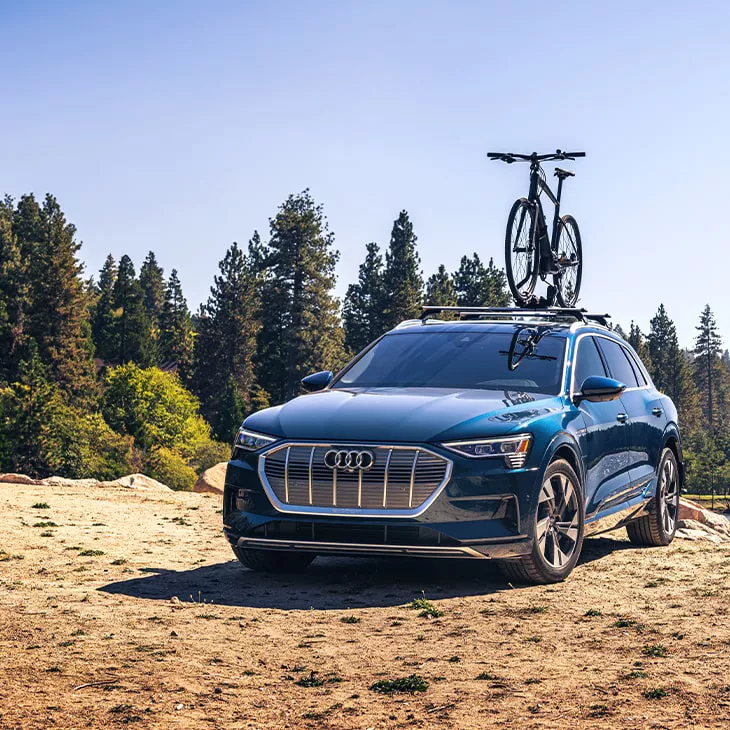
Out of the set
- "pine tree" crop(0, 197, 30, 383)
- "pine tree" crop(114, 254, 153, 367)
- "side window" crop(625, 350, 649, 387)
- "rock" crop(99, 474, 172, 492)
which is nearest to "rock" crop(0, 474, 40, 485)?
"rock" crop(99, 474, 172, 492)

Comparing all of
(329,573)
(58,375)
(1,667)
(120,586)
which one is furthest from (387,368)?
(58,375)

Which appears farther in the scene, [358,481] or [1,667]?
[358,481]

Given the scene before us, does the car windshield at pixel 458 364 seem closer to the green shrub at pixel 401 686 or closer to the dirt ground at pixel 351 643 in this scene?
the dirt ground at pixel 351 643

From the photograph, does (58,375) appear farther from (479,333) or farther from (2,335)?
(479,333)

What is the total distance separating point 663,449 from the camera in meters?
11.1

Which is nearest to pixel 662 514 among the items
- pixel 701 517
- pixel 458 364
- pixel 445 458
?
pixel 458 364

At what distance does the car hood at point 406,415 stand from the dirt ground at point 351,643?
111cm

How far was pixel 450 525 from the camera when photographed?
7637 mm

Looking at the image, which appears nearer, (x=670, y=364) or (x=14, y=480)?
(x=14, y=480)

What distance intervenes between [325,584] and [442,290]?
111 m

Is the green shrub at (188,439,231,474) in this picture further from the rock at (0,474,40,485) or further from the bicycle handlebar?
the bicycle handlebar

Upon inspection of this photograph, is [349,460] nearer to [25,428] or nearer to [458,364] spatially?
[458,364]

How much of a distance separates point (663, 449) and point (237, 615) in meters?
5.48

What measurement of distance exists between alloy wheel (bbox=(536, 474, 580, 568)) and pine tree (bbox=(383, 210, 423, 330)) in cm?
8729
